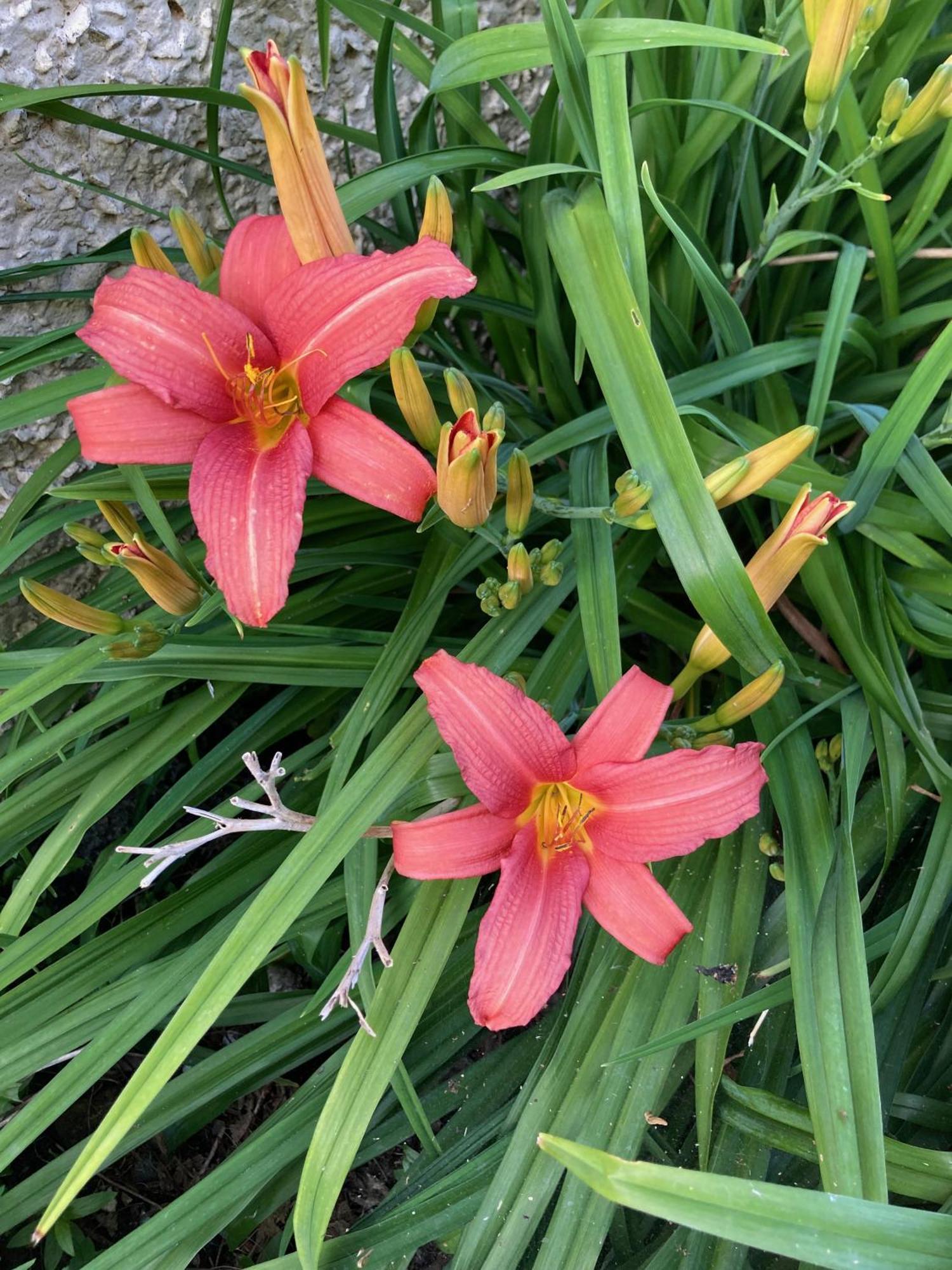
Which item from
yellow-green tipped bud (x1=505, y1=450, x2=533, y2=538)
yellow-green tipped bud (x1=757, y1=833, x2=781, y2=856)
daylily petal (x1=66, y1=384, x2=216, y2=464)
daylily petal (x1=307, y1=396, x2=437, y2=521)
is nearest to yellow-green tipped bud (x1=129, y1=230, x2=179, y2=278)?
daylily petal (x1=66, y1=384, x2=216, y2=464)

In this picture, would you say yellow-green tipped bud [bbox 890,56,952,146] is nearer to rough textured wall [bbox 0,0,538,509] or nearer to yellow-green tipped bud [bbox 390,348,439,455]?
yellow-green tipped bud [bbox 390,348,439,455]

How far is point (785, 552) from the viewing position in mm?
838

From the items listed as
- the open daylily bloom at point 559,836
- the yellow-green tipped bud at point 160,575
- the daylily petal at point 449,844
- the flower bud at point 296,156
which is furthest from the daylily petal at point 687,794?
the flower bud at point 296,156

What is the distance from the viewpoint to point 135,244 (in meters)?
0.90

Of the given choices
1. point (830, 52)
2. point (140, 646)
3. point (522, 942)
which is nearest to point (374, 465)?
point (140, 646)

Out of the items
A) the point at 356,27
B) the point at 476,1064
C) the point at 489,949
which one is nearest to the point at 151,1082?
the point at 489,949

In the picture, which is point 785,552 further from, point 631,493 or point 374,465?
point 374,465

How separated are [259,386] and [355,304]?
5.3 inches

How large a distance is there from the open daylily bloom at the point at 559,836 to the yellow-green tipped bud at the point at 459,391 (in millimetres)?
246

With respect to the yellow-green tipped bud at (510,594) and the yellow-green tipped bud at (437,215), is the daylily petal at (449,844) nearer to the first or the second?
the yellow-green tipped bud at (510,594)

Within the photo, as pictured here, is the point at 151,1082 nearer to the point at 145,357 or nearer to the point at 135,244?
the point at 145,357

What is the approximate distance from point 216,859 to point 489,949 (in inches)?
20.4

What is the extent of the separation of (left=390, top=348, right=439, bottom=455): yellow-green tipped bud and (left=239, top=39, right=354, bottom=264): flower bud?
122 mm

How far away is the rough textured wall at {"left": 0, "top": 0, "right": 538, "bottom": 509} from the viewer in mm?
1159
